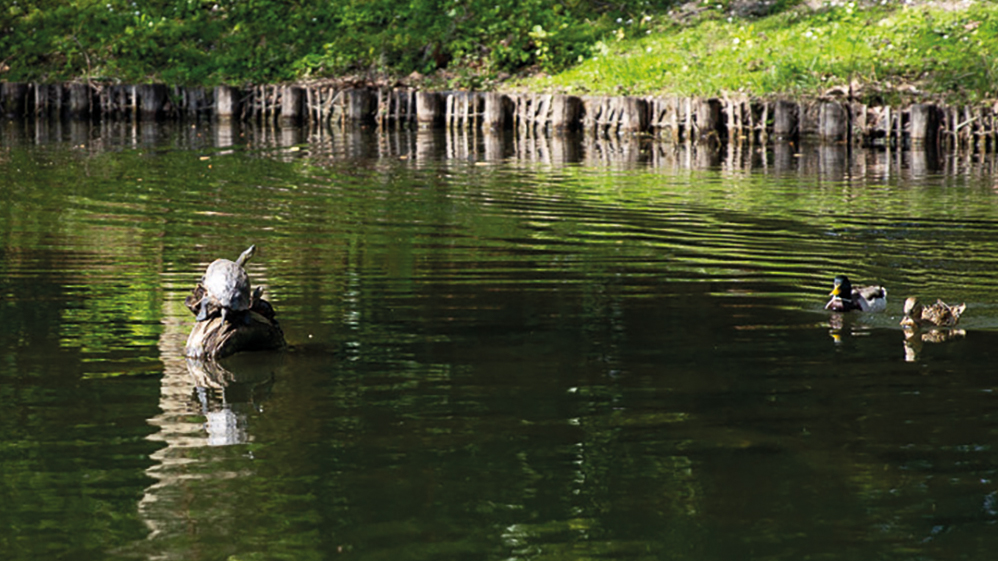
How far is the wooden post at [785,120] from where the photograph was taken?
26.3 m

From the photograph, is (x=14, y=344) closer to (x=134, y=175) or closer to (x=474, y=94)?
(x=134, y=175)

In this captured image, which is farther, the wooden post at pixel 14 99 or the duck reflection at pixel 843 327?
the wooden post at pixel 14 99

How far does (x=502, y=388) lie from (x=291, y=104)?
934 inches

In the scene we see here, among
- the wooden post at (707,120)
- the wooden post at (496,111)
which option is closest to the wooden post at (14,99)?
the wooden post at (496,111)

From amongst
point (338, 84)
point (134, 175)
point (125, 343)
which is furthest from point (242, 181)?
point (338, 84)

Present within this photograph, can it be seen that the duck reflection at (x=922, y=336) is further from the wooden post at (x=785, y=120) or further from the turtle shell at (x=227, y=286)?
the wooden post at (x=785, y=120)

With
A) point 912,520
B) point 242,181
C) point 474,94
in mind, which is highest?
point 474,94

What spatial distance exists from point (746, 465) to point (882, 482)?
0.62 metres

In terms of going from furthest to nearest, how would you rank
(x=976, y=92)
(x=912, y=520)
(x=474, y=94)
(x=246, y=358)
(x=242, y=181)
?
(x=474, y=94), (x=976, y=92), (x=242, y=181), (x=246, y=358), (x=912, y=520)

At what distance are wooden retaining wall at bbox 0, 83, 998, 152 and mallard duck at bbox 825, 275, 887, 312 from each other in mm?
15409

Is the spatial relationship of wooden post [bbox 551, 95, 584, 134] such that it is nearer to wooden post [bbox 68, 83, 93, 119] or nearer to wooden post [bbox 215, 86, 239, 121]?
wooden post [bbox 215, 86, 239, 121]

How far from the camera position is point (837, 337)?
31.2 ft

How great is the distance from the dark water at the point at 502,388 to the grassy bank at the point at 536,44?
36.0 ft

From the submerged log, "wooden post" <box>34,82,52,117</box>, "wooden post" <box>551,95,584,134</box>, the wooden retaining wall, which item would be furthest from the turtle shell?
"wooden post" <box>34,82,52,117</box>
